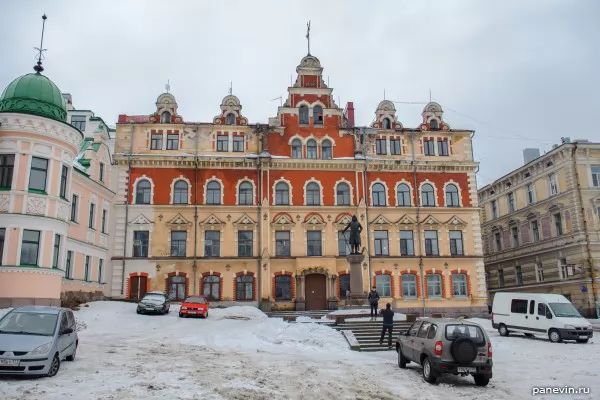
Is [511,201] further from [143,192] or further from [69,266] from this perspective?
[69,266]

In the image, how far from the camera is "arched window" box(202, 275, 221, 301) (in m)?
39.8

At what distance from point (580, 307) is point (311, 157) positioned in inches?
998

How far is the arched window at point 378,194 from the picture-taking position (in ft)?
142

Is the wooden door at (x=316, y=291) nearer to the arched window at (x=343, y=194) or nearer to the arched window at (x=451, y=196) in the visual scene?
the arched window at (x=343, y=194)

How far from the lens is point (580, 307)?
137 feet

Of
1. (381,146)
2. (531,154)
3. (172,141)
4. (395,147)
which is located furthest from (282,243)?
(531,154)

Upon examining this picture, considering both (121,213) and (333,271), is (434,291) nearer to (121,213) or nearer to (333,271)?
(333,271)

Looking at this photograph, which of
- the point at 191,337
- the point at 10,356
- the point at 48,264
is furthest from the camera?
the point at 48,264

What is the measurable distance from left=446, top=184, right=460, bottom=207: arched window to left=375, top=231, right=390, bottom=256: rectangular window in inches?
252

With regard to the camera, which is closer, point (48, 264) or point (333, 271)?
point (48, 264)

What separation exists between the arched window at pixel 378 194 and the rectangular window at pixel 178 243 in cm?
1599

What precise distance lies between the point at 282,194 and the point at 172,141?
10169 millimetres

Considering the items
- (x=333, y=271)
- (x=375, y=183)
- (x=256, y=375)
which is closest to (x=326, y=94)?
(x=375, y=183)

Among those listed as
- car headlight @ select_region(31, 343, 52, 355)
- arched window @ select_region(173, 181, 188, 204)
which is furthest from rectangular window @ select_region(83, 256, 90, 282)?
car headlight @ select_region(31, 343, 52, 355)
